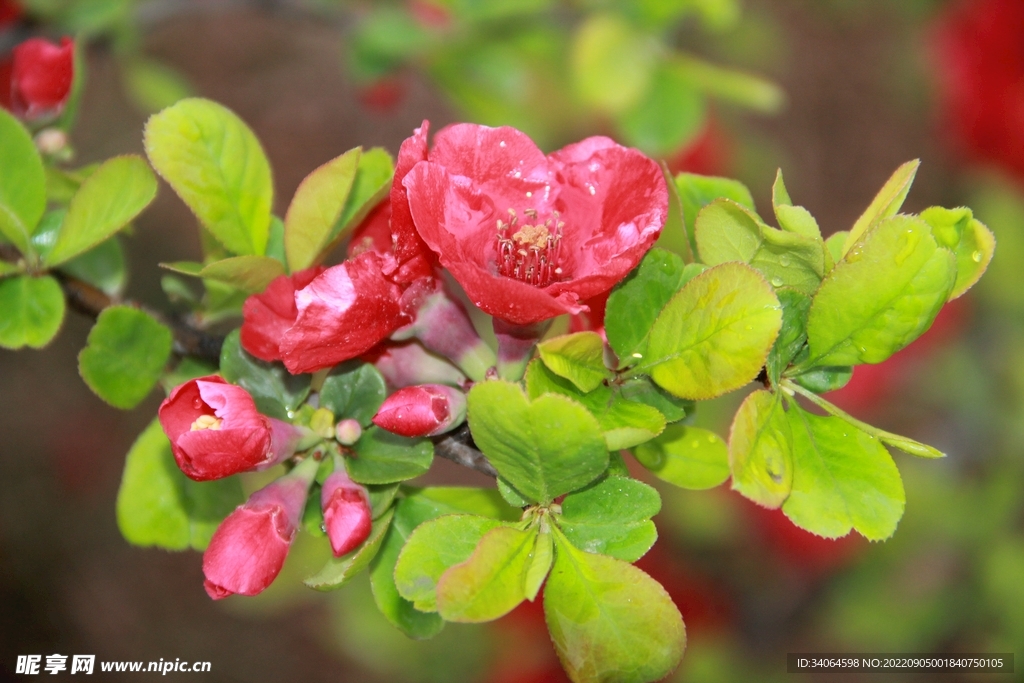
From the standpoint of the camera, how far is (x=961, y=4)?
290cm

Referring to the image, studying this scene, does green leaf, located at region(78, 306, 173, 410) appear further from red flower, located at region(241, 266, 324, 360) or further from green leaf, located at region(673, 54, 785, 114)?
green leaf, located at region(673, 54, 785, 114)

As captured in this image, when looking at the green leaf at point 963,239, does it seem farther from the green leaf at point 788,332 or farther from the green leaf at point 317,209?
the green leaf at point 317,209

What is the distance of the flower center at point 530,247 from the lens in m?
0.69

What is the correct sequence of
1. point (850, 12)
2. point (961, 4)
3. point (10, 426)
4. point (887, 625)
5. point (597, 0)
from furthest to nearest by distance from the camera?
point (850, 12)
point (10, 426)
point (961, 4)
point (887, 625)
point (597, 0)

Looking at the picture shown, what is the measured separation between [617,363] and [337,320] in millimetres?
255

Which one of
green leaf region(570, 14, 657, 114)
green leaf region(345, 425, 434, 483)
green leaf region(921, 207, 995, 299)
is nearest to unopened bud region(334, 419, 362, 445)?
green leaf region(345, 425, 434, 483)

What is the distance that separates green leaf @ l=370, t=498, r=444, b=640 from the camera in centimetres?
71

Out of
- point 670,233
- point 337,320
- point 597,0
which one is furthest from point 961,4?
point 337,320

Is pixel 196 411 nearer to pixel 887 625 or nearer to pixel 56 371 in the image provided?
pixel 887 625

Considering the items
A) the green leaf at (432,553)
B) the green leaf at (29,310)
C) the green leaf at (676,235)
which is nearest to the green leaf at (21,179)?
the green leaf at (29,310)

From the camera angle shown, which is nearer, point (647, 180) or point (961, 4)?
point (647, 180)

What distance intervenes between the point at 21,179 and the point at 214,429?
38cm

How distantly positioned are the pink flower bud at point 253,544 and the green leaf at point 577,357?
25 centimetres

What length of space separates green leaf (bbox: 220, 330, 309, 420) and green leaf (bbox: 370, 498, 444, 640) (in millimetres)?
139
